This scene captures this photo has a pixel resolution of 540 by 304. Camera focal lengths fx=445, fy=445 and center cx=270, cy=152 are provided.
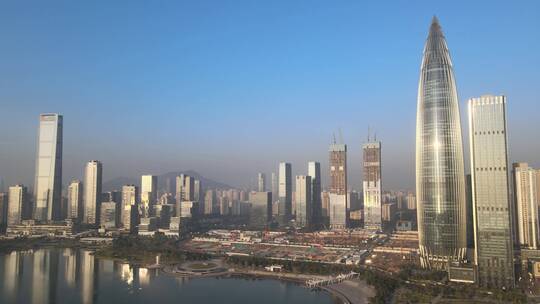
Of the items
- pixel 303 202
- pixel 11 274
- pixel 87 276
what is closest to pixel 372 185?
pixel 303 202

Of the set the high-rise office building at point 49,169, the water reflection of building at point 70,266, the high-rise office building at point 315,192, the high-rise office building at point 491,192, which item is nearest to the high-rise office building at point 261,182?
the high-rise office building at point 315,192

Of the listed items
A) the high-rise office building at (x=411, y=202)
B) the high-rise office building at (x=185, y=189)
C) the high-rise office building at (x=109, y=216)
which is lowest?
the high-rise office building at (x=109, y=216)

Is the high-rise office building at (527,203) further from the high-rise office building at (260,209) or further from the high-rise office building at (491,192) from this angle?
the high-rise office building at (260,209)

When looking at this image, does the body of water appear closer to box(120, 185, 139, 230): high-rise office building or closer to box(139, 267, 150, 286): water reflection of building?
Answer: box(139, 267, 150, 286): water reflection of building

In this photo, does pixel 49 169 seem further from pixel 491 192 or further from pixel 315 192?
pixel 491 192

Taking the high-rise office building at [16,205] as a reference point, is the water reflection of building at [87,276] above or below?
below

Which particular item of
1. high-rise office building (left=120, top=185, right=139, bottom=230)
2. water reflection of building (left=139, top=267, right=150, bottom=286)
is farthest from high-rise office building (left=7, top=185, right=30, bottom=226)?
water reflection of building (left=139, top=267, right=150, bottom=286)

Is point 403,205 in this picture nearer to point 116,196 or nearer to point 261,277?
point 116,196
